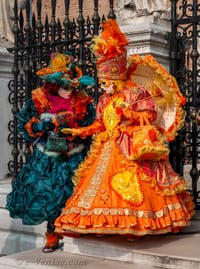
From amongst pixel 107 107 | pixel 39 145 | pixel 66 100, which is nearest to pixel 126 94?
pixel 107 107

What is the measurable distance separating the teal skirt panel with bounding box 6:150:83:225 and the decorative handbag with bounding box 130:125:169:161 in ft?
2.32

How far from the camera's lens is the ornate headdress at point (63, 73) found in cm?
471

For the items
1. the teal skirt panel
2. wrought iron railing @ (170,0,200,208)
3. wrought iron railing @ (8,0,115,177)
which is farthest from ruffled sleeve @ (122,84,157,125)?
wrought iron railing @ (8,0,115,177)

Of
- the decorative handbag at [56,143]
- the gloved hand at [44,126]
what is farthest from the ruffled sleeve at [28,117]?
the decorative handbag at [56,143]

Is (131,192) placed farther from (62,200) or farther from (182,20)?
(182,20)

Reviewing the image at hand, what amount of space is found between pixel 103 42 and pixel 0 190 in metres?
2.72

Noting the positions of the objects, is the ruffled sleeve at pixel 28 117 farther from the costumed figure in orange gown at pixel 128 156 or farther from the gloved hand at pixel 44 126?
the costumed figure in orange gown at pixel 128 156

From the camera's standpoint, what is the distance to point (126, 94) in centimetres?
451

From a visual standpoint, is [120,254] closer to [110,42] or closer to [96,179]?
[96,179]

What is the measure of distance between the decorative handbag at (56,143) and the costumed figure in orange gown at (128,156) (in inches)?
3.9

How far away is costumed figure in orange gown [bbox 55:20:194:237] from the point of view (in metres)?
4.18

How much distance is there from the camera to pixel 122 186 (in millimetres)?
4238

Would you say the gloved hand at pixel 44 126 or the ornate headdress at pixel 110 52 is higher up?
the ornate headdress at pixel 110 52

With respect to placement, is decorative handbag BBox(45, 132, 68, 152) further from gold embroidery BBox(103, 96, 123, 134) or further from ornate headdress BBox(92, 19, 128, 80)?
ornate headdress BBox(92, 19, 128, 80)
